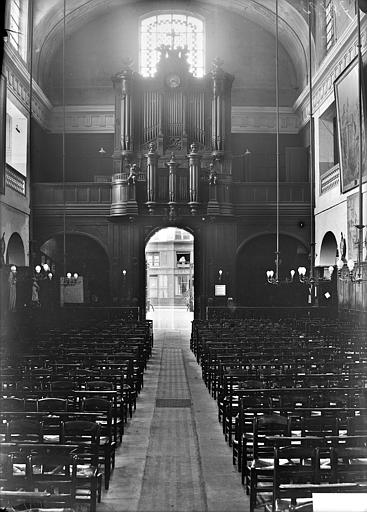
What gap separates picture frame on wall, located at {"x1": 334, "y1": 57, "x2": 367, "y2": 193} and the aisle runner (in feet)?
39.1

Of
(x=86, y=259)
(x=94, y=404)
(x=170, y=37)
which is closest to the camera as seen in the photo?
(x=94, y=404)

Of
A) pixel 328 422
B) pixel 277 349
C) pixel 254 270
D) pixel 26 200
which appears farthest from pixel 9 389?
pixel 254 270

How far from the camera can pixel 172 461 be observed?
7.88m

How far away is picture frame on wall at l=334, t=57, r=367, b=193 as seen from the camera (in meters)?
20.8

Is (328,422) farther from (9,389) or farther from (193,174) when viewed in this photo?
(193,174)

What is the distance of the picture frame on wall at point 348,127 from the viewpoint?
68.1 feet

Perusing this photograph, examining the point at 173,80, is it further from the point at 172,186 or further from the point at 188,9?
the point at 172,186

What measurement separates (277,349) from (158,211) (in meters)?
16.7

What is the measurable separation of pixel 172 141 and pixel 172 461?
24.5m

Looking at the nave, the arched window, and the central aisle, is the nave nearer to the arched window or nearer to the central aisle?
the central aisle

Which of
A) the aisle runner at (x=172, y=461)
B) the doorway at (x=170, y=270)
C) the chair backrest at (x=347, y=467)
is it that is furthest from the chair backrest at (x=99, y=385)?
the doorway at (x=170, y=270)

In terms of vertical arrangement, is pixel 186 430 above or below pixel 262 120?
below

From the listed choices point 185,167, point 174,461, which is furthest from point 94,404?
point 185,167

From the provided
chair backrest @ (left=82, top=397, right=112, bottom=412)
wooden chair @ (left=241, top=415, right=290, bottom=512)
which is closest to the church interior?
chair backrest @ (left=82, top=397, right=112, bottom=412)
